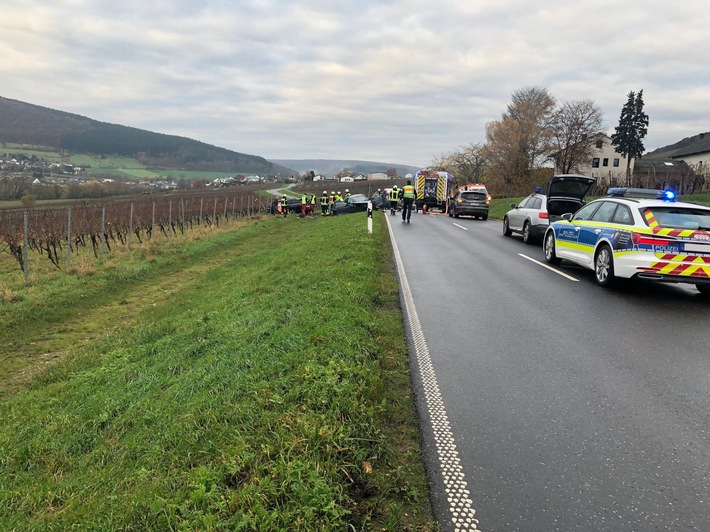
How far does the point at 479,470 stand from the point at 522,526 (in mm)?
530

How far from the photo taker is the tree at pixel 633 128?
7125 cm

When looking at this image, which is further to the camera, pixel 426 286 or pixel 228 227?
pixel 228 227

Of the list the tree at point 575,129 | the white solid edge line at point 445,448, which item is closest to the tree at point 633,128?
the tree at point 575,129

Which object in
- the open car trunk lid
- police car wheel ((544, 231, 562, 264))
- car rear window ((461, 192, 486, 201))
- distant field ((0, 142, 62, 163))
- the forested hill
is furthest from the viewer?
the forested hill

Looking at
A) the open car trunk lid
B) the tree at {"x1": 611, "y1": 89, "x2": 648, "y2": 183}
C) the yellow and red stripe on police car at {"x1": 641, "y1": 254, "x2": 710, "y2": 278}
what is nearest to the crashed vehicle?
the open car trunk lid

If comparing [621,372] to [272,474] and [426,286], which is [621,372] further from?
[426,286]

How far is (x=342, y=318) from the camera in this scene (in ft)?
19.1

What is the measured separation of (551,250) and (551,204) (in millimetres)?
4794

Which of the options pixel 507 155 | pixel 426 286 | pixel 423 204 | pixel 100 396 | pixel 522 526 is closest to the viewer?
pixel 522 526

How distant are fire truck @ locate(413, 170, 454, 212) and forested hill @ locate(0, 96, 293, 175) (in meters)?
119

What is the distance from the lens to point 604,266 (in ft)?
27.9

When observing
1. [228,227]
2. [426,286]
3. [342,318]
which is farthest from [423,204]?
[342,318]

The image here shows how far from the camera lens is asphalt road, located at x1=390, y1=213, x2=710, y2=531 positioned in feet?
8.96

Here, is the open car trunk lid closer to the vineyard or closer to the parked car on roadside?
the parked car on roadside
